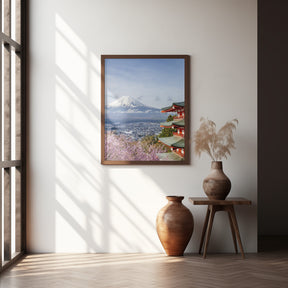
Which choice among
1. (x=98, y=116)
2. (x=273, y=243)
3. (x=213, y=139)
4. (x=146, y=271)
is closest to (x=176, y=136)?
(x=213, y=139)

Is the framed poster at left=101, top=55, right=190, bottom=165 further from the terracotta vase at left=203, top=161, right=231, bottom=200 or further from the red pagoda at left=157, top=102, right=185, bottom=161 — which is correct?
the terracotta vase at left=203, top=161, right=231, bottom=200

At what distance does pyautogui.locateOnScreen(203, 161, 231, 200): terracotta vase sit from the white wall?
0.34 metres

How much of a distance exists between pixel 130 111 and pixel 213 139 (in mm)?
1076

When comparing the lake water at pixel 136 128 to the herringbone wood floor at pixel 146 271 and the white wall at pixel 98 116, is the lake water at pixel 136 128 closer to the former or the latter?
the white wall at pixel 98 116

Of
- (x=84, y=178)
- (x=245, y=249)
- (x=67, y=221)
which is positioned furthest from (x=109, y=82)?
(x=245, y=249)

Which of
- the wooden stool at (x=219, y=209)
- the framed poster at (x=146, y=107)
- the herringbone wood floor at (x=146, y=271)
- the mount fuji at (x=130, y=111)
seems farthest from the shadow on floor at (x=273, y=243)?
the mount fuji at (x=130, y=111)

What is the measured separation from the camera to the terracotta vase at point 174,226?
5141mm

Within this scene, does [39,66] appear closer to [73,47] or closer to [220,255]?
[73,47]

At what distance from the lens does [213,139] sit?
5.36m

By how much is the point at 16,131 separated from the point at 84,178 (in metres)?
1.00

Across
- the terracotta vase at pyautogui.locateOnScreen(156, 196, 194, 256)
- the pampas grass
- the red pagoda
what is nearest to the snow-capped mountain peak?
the red pagoda

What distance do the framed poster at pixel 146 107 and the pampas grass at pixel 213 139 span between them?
24 centimetres

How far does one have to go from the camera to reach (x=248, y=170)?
5559mm

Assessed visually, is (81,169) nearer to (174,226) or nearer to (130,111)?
(130,111)
